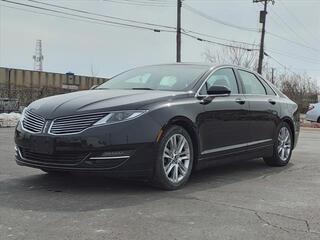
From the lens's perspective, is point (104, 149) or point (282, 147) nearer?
point (104, 149)

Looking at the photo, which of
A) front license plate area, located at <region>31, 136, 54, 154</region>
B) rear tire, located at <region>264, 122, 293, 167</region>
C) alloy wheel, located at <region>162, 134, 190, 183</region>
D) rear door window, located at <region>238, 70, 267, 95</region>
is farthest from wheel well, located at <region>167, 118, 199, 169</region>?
rear tire, located at <region>264, 122, 293, 167</region>

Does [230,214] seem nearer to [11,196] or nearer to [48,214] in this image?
[48,214]

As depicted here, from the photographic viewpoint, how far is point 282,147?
8461mm

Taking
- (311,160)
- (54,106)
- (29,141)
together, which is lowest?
(311,160)

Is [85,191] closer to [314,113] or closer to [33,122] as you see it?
[33,122]

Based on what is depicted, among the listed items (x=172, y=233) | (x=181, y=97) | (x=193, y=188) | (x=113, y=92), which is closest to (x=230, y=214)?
(x=172, y=233)

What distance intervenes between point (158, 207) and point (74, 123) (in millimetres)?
1257

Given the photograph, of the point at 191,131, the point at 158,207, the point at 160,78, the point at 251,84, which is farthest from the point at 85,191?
the point at 251,84

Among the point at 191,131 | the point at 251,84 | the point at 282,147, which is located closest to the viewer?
the point at 191,131

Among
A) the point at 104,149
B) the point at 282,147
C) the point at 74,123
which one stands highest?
the point at 74,123

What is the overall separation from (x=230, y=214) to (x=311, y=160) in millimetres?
4580

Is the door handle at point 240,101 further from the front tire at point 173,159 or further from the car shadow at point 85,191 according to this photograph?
the front tire at point 173,159

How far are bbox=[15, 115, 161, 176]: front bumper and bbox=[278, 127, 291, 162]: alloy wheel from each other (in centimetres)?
317

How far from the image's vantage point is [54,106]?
19.5ft
